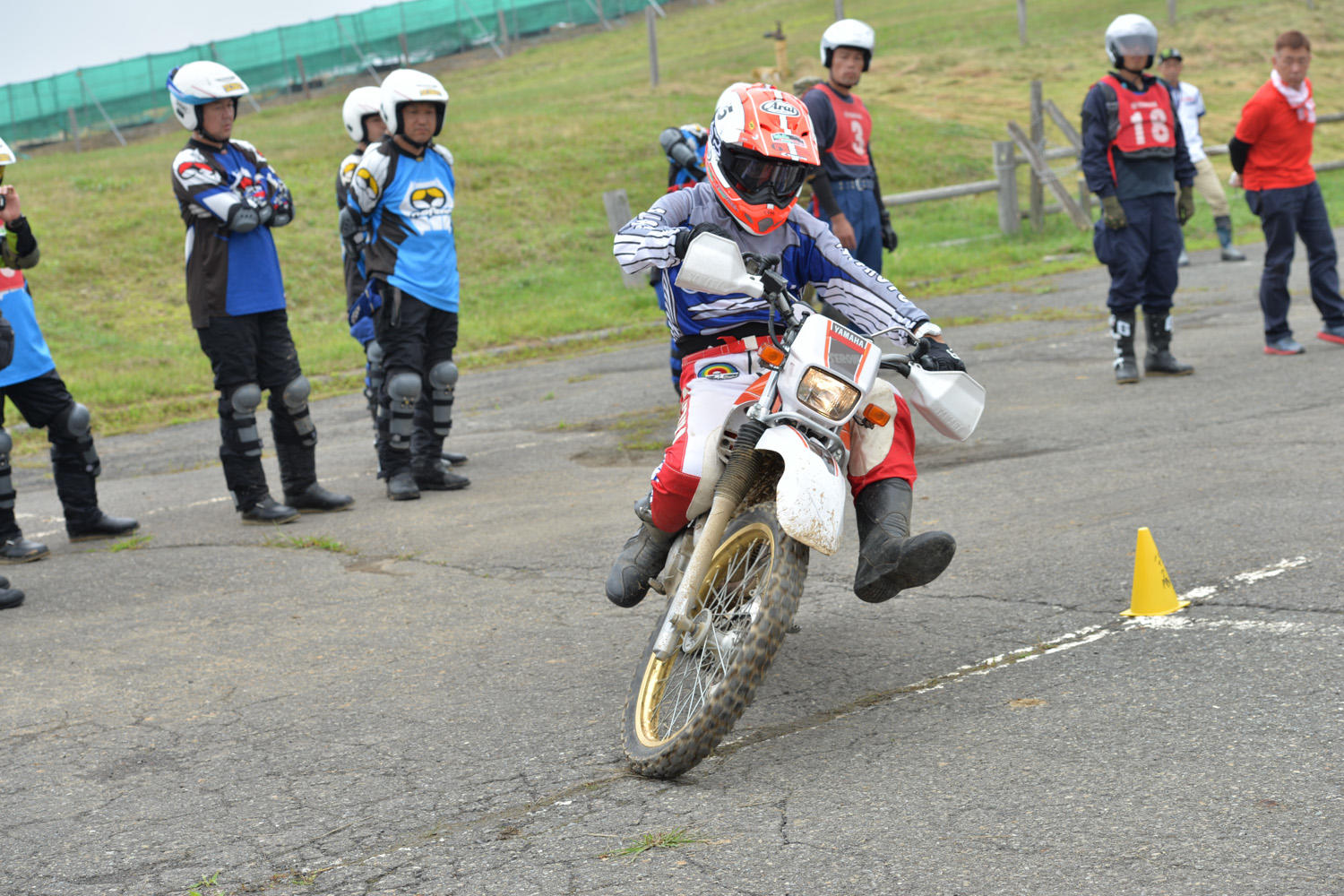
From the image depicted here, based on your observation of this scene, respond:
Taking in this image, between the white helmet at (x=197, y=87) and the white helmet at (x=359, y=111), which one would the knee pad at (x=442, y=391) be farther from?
the white helmet at (x=197, y=87)

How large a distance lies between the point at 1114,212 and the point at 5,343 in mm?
6784

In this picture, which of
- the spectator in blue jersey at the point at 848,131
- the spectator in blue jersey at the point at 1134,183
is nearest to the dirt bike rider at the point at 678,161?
the spectator in blue jersey at the point at 848,131

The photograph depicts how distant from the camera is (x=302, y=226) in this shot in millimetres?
20500

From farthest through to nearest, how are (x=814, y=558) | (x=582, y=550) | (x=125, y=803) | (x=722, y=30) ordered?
1. (x=722, y=30)
2. (x=582, y=550)
3. (x=814, y=558)
4. (x=125, y=803)

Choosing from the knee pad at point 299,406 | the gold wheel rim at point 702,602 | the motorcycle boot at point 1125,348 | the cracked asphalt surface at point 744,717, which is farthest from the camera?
the motorcycle boot at point 1125,348

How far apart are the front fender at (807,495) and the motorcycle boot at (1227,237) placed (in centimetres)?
1394

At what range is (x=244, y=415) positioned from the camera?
7.78 meters

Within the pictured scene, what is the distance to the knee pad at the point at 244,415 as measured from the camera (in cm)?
773

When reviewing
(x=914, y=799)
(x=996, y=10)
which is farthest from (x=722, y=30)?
(x=914, y=799)

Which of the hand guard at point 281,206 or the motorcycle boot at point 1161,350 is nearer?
the hand guard at point 281,206

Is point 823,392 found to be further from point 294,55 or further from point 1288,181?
point 294,55

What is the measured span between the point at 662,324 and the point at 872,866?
1294cm

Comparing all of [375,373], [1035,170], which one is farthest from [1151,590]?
[1035,170]

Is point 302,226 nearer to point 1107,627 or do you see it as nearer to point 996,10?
point 1107,627
